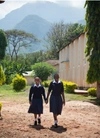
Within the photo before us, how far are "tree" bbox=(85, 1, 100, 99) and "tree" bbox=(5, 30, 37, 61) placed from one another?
130ft

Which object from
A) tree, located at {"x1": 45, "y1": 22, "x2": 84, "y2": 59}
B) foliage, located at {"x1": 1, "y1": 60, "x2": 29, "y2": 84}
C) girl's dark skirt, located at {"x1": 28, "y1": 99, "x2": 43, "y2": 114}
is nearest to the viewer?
girl's dark skirt, located at {"x1": 28, "y1": 99, "x2": 43, "y2": 114}

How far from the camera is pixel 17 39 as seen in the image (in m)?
58.4

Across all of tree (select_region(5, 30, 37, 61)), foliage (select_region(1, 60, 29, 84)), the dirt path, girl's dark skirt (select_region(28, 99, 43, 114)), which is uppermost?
tree (select_region(5, 30, 37, 61))

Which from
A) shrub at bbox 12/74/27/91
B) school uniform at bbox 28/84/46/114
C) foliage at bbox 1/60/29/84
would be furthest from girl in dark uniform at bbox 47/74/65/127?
foliage at bbox 1/60/29/84

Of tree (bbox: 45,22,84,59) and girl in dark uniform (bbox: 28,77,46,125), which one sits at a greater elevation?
tree (bbox: 45,22,84,59)

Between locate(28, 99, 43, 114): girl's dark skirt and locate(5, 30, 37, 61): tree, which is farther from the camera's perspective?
locate(5, 30, 37, 61): tree

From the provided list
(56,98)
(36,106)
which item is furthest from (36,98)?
(56,98)

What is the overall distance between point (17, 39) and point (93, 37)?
1701 inches

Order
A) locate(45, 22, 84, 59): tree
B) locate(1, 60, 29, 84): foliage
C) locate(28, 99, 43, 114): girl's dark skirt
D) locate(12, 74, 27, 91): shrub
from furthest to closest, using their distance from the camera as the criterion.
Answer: locate(45, 22, 84, 59): tree
locate(1, 60, 29, 84): foliage
locate(12, 74, 27, 91): shrub
locate(28, 99, 43, 114): girl's dark skirt

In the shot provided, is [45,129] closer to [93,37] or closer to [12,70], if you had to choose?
[93,37]

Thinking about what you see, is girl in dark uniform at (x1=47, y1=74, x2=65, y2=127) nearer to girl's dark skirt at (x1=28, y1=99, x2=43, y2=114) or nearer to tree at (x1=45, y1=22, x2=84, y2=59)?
girl's dark skirt at (x1=28, y1=99, x2=43, y2=114)

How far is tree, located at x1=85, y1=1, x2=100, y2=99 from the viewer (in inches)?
635

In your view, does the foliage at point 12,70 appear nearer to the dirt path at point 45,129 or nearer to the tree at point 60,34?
the tree at point 60,34

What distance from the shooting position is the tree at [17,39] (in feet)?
183
